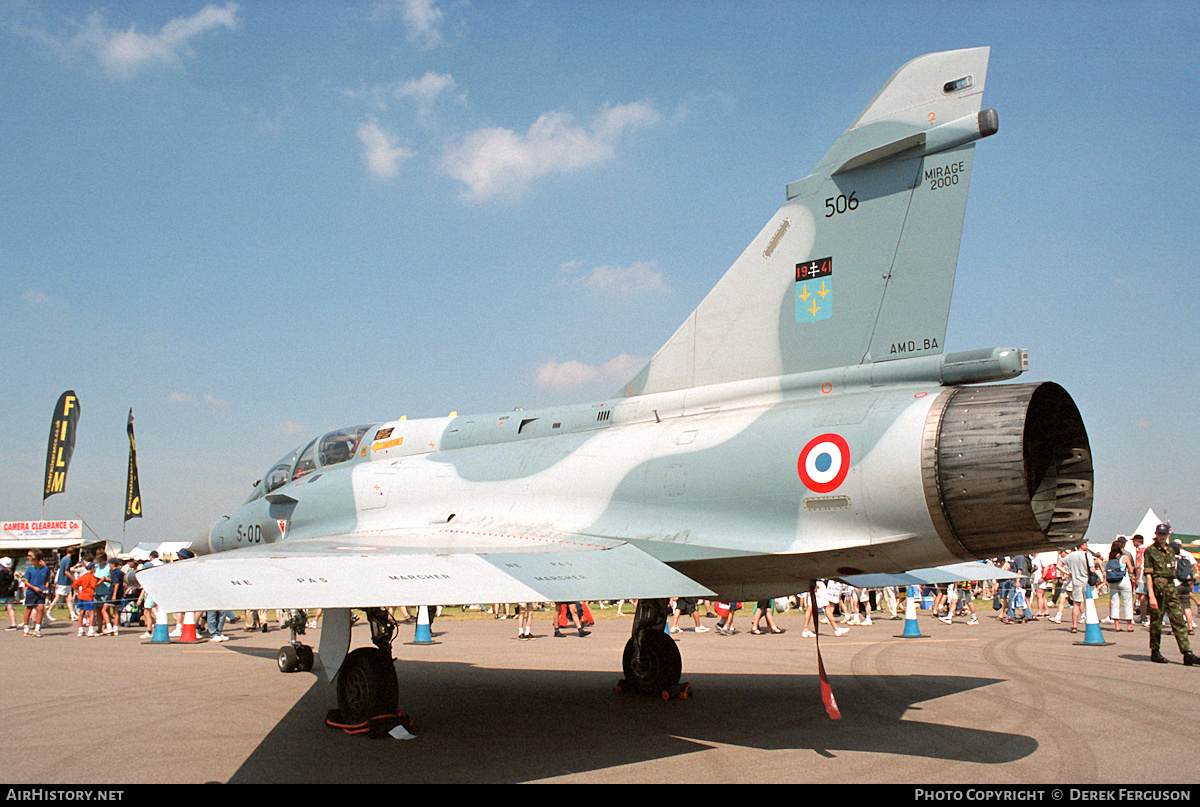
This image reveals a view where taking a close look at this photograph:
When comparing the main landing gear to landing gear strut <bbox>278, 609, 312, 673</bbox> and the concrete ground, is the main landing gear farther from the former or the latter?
landing gear strut <bbox>278, 609, 312, 673</bbox>

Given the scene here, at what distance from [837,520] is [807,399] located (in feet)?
3.62

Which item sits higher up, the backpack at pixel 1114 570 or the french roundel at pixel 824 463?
the french roundel at pixel 824 463

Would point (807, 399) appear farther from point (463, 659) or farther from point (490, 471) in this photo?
point (463, 659)

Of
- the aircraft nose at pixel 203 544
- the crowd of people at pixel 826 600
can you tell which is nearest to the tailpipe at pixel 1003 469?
the crowd of people at pixel 826 600

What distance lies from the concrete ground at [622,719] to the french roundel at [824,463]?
6.39 ft

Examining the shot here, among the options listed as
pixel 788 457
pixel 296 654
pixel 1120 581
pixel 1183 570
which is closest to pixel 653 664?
pixel 788 457

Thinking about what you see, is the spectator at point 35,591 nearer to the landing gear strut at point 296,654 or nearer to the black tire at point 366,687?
the landing gear strut at point 296,654

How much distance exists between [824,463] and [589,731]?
3185 mm

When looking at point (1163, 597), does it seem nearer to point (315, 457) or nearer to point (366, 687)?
point (366, 687)

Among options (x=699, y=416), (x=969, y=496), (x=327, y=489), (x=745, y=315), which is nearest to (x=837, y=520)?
(x=969, y=496)

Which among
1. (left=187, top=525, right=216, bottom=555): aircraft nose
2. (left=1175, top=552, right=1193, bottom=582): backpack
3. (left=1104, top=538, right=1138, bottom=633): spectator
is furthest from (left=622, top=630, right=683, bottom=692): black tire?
(left=1104, top=538, right=1138, bottom=633): spectator

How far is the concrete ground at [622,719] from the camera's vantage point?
5.49 m

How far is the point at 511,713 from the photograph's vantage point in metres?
7.89

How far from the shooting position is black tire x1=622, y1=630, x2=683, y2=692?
8.80 m
